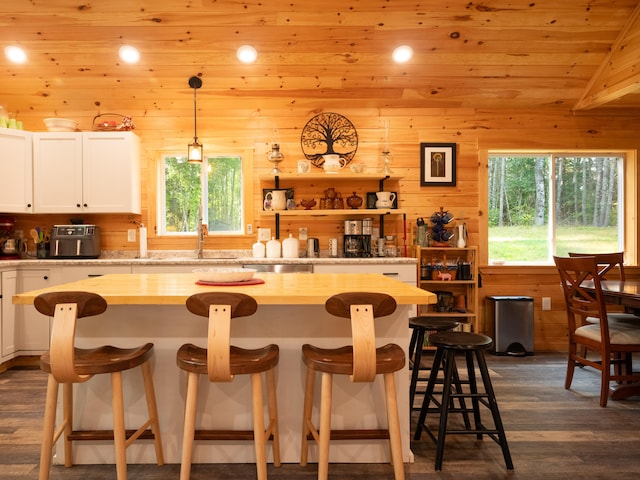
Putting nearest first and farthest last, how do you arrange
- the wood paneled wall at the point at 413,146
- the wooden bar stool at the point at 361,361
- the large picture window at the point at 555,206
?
the wooden bar stool at the point at 361,361 < the wood paneled wall at the point at 413,146 < the large picture window at the point at 555,206

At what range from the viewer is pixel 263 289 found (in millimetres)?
2117

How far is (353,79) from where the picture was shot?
4.55 metres

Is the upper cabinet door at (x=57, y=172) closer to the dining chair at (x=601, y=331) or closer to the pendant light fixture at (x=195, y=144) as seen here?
the pendant light fixture at (x=195, y=144)

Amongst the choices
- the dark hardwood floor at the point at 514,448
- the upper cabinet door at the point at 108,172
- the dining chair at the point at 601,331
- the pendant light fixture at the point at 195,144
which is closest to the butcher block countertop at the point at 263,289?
the dark hardwood floor at the point at 514,448

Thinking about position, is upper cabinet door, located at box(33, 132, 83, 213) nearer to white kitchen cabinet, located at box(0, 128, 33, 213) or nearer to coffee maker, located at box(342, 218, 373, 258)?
white kitchen cabinet, located at box(0, 128, 33, 213)

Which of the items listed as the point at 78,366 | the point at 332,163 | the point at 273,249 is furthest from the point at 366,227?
the point at 78,366

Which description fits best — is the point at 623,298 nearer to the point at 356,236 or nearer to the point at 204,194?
the point at 356,236

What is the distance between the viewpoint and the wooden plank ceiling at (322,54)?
3.88 metres

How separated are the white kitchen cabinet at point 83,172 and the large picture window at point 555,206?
12.4ft

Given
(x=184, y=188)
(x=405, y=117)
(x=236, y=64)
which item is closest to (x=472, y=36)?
(x=405, y=117)

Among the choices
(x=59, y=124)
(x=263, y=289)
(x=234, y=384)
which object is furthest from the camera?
(x=59, y=124)

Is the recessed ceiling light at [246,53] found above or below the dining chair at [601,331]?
above

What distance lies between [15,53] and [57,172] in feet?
3.58

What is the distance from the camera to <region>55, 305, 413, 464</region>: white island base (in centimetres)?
222
